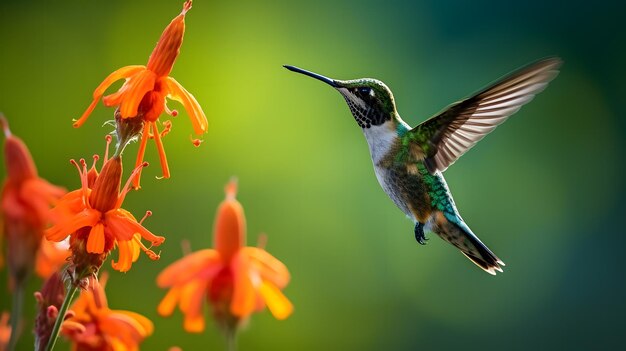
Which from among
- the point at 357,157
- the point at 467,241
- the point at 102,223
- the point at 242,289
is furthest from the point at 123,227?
the point at 357,157

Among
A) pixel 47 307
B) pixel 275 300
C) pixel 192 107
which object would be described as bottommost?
pixel 47 307

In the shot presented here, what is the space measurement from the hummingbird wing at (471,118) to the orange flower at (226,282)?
4.36ft

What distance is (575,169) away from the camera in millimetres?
7676

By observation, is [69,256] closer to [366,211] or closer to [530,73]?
[530,73]

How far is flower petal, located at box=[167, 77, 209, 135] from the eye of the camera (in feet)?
6.66

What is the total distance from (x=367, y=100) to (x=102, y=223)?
4.89 feet

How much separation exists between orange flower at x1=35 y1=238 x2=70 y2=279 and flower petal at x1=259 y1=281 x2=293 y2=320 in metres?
0.48

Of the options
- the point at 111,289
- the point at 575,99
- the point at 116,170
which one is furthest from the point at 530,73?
the point at 575,99

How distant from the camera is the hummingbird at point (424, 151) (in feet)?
10.1

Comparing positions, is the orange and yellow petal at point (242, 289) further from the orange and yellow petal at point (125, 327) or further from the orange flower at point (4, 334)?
the orange flower at point (4, 334)

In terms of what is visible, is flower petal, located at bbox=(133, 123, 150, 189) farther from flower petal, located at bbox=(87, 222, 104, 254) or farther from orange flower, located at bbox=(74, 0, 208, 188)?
flower petal, located at bbox=(87, 222, 104, 254)

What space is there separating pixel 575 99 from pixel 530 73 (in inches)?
212

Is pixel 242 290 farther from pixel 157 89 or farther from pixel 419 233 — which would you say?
pixel 419 233

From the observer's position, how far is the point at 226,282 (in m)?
1.73
